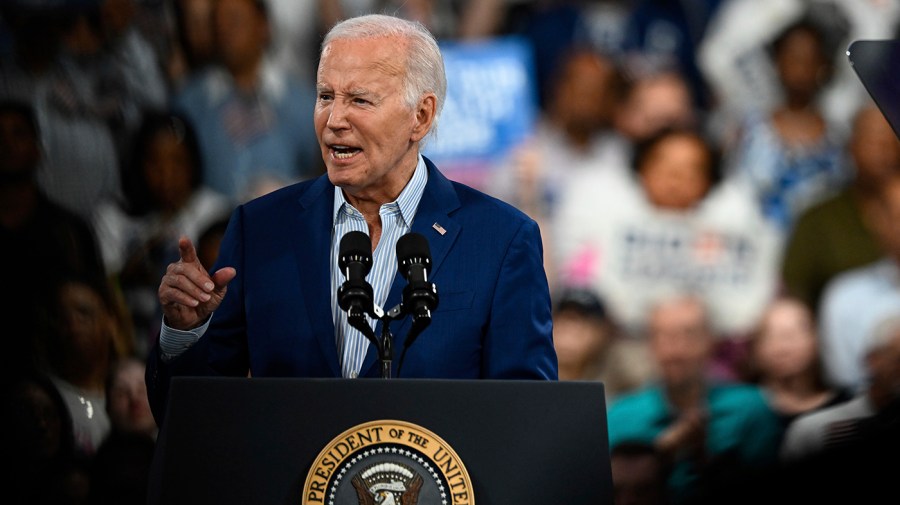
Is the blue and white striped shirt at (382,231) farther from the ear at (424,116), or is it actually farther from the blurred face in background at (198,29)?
the blurred face in background at (198,29)

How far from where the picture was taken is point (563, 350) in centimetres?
510

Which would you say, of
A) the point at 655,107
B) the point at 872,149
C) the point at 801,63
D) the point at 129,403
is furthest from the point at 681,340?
the point at 129,403

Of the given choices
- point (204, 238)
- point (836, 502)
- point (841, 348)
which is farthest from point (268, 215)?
point (841, 348)

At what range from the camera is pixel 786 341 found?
16.4 feet

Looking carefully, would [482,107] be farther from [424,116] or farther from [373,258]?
[373,258]

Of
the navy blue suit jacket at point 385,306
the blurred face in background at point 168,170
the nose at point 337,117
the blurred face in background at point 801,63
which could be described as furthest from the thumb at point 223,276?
the blurred face in background at point 801,63

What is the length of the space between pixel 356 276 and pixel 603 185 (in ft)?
11.4

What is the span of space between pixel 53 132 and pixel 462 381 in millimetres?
3704

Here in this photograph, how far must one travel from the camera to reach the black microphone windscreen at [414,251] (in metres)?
1.96

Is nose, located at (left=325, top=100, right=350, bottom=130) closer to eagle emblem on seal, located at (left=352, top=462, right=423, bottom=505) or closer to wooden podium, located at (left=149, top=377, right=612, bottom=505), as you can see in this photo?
wooden podium, located at (left=149, top=377, right=612, bottom=505)

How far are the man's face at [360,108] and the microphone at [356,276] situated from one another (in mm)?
305

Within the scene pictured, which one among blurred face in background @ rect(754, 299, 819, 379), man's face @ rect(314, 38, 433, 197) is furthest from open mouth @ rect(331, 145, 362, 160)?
blurred face in background @ rect(754, 299, 819, 379)

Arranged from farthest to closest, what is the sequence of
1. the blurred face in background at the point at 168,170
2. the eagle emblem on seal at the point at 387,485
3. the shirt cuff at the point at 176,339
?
the blurred face in background at the point at 168,170 → the shirt cuff at the point at 176,339 → the eagle emblem on seal at the point at 387,485

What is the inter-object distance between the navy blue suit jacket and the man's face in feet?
0.39
